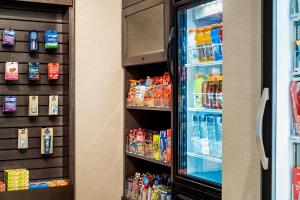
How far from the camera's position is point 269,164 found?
201 cm

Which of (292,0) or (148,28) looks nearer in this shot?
(292,0)

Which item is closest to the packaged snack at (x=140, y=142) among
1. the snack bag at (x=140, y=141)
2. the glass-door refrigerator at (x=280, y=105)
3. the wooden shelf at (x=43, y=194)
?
the snack bag at (x=140, y=141)

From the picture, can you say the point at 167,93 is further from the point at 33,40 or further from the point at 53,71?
the point at 33,40

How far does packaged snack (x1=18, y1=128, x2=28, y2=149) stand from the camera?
397 cm

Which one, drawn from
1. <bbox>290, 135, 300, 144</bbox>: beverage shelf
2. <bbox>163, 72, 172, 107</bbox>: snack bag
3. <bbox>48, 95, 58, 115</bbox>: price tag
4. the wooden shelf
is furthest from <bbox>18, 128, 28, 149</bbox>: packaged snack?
<bbox>290, 135, 300, 144</bbox>: beverage shelf

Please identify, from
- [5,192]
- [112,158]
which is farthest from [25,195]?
[112,158]

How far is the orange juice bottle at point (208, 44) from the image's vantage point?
307 centimetres

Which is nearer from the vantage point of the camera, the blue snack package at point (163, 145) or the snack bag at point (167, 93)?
the snack bag at point (167, 93)

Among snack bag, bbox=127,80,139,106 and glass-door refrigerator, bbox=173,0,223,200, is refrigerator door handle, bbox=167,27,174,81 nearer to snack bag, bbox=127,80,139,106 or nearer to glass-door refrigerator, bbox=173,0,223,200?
glass-door refrigerator, bbox=173,0,223,200

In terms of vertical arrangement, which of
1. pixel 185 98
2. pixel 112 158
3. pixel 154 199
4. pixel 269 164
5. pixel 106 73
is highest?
pixel 106 73

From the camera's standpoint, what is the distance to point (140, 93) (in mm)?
3967

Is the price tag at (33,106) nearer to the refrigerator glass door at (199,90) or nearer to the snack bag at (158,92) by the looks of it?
the snack bag at (158,92)

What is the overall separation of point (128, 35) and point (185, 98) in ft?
4.33

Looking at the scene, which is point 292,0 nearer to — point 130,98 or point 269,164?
point 269,164
